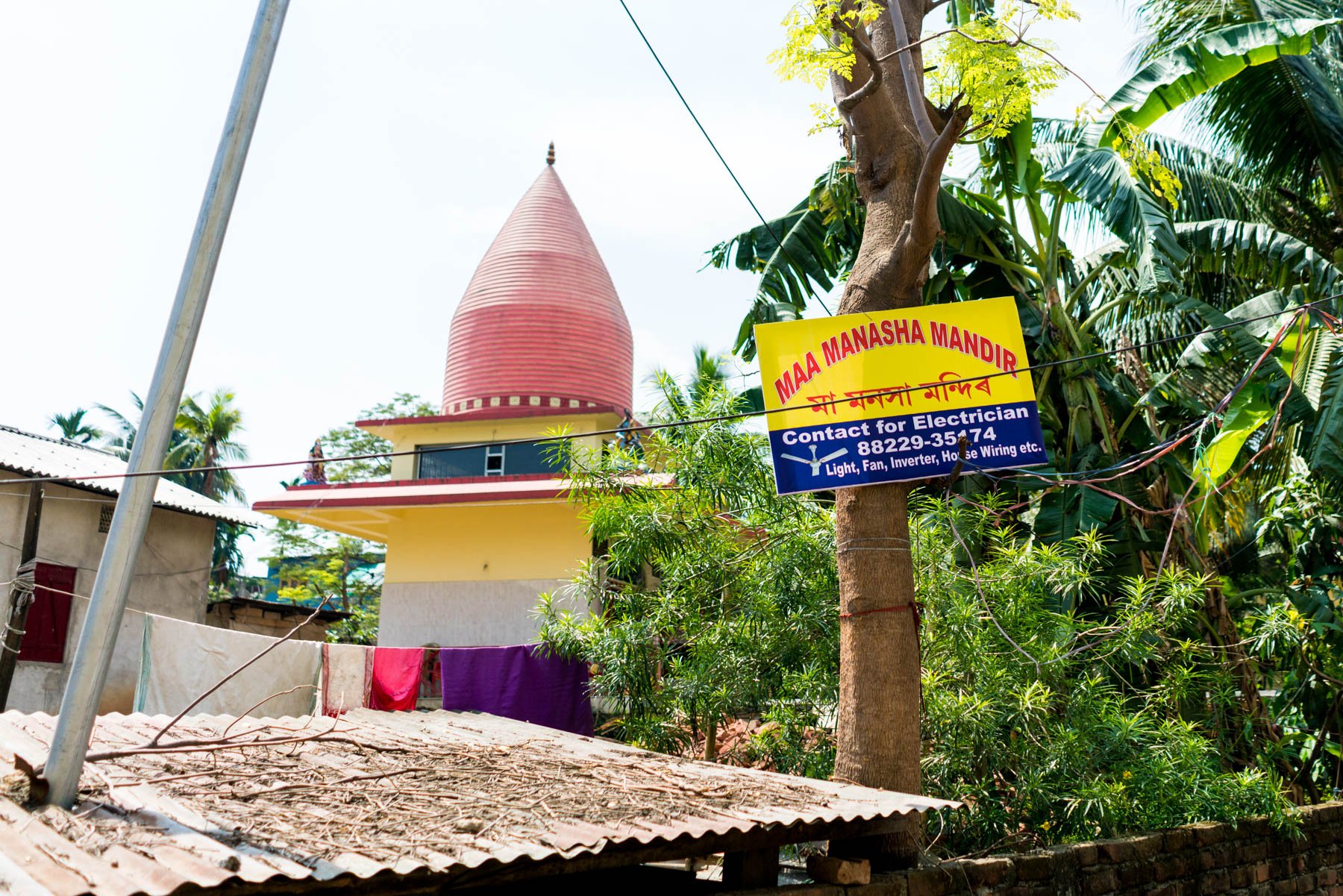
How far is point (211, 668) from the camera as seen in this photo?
9.58m

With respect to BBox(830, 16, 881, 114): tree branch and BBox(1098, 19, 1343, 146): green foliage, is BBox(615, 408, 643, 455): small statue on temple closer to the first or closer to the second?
BBox(830, 16, 881, 114): tree branch

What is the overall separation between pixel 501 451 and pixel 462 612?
7.76 feet

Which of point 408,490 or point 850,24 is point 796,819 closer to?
→ point 850,24

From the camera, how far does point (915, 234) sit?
6566 millimetres

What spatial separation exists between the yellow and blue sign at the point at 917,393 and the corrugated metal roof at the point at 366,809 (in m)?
2.04

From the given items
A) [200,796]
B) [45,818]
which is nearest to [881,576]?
[200,796]

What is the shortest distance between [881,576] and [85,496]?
1096 cm

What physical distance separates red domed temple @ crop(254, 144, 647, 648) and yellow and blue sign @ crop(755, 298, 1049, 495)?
22.9 ft

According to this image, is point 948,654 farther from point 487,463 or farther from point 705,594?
Result: point 487,463

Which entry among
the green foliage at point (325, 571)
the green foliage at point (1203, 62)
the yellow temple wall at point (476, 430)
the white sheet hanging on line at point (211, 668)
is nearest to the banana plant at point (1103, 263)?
the green foliage at point (1203, 62)

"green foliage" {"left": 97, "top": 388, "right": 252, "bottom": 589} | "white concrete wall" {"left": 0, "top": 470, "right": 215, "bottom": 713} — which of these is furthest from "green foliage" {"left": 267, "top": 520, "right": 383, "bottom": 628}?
"white concrete wall" {"left": 0, "top": 470, "right": 215, "bottom": 713}

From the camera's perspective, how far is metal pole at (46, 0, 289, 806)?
13.2ft

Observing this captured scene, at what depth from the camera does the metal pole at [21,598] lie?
427 inches

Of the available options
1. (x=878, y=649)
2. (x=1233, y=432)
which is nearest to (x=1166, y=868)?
(x=878, y=649)
